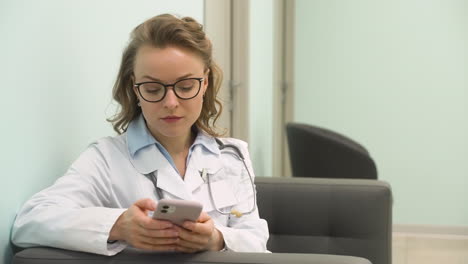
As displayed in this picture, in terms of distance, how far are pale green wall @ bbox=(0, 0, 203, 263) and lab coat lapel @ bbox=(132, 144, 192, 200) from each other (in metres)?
0.23

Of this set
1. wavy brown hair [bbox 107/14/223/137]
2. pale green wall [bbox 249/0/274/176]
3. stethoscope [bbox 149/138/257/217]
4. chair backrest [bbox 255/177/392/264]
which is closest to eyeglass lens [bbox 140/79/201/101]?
wavy brown hair [bbox 107/14/223/137]

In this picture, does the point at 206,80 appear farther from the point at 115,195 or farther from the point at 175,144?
the point at 115,195

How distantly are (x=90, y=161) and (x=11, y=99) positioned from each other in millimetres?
267

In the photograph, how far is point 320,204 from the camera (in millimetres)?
2676

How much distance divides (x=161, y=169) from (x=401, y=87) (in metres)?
4.01

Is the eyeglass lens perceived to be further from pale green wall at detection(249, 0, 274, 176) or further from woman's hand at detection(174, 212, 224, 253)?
pale green wall at detection(249, 0, 274, 176)

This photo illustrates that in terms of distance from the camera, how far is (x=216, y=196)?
1979 millimetres

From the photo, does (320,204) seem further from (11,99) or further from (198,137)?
(11,99)

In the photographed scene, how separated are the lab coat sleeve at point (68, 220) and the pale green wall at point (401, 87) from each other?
4.19 m

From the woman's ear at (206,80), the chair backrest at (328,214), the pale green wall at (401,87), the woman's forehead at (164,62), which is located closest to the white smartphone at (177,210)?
the woman's forehead at (164,62)

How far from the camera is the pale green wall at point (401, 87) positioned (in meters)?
5.55

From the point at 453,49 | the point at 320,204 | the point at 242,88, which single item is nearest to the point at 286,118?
the point at 453,49

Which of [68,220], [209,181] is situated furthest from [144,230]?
[209,181]

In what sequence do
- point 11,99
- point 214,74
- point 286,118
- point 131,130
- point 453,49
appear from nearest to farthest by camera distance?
point 11,99
point 131,130
point 214,74
point 453,49
point 286,118
